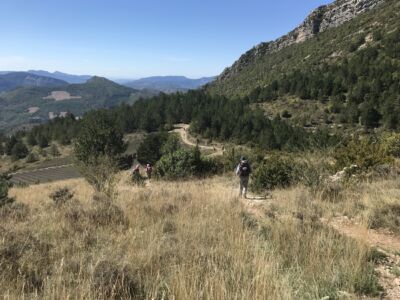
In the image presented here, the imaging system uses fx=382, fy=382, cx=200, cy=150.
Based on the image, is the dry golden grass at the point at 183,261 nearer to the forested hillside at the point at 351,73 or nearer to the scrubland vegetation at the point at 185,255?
the scrubland vegetation at the point at 185,255

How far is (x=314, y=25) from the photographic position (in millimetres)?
127250

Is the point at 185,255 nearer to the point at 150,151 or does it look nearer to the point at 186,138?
the point at 150,151

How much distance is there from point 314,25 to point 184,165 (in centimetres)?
12036

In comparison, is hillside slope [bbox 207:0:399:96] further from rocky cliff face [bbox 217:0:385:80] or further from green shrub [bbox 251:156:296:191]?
green shrub [bbox 251:156:296:191]

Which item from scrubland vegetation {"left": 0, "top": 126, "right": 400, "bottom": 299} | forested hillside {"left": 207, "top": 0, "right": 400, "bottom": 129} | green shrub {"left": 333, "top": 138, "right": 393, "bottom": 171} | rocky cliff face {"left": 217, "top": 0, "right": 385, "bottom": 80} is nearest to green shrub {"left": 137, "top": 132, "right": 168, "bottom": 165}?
forested hillside {"left": 207, "top": 0, "right": 400, "bottom": 129}

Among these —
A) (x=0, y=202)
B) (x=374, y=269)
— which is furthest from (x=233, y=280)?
(x=0, y=202)

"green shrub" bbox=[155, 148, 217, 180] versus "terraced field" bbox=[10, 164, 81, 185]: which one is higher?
"green shrub" bbox=[155, 148, 217, 180]

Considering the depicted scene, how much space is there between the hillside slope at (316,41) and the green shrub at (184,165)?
2632 inches

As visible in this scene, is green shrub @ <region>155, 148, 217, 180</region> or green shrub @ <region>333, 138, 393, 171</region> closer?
green shrub @ <region>333, 138, 393, 171</region>

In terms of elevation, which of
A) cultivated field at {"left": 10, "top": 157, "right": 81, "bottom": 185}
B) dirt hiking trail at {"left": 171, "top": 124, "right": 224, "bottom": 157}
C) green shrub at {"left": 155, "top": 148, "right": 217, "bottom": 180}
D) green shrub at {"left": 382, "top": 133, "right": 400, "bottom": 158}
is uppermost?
green shrub at {"left": 382, "top": 133, "right": 400, "bottom": 158}

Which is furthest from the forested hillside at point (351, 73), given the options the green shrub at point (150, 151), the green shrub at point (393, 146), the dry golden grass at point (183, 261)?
the dry golden grass at point (183, 261)

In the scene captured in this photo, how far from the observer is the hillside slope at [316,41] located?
86500mm

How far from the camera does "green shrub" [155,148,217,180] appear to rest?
21062mm

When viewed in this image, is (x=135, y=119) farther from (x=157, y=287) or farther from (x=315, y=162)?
(x=157, y=287)
